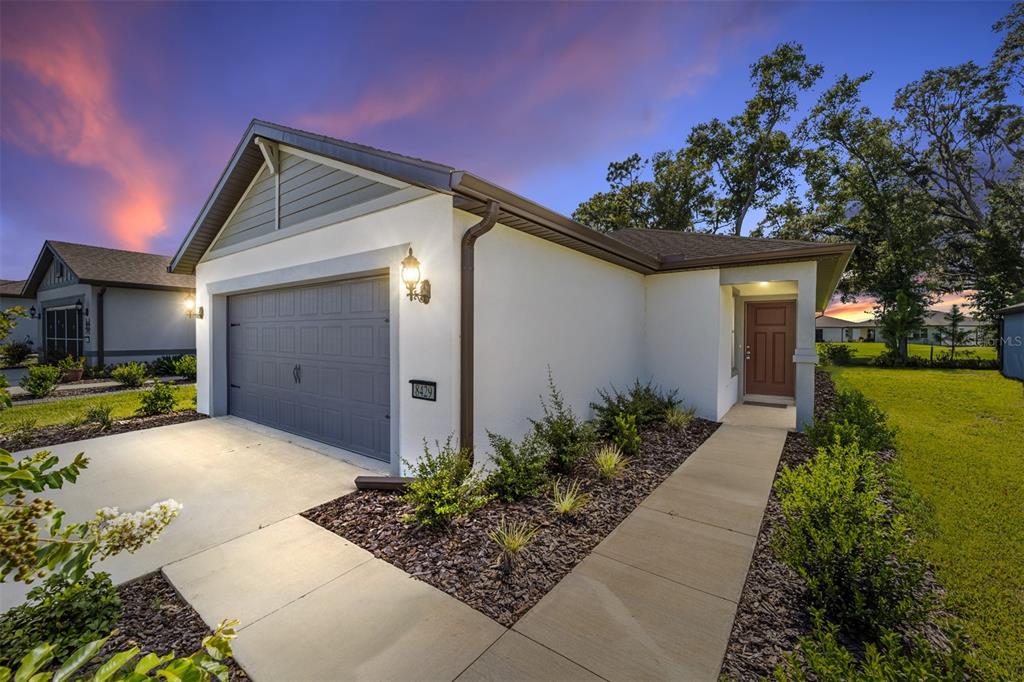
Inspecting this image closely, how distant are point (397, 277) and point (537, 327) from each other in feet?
6.35

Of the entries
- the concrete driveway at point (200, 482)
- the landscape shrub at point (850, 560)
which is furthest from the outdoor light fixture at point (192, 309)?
the landscape shrub at point (850, 560)

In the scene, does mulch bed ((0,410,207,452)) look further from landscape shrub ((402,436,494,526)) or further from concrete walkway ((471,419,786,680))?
concrete walkway ((471,419,786,680))

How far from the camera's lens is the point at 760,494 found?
4.51m

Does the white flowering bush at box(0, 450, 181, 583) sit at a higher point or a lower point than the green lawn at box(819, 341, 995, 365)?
higher

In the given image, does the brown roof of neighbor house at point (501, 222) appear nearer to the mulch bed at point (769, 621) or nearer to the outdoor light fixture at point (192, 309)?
the outdoor light fixture at point (192, 309)

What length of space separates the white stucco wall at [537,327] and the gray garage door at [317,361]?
145cm

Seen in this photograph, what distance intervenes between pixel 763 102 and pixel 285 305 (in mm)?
24122

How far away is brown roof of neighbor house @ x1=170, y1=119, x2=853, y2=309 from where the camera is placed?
4121 mm

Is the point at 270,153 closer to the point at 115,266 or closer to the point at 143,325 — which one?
the point at 143,325

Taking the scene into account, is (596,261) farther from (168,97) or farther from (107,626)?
Answer: (168,97)

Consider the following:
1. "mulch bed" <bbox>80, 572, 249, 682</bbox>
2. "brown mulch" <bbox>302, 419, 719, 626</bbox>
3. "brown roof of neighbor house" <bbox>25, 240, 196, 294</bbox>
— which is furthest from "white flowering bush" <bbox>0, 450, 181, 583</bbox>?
"brown roof of neighbor house" <bbox>25, 240, 196, 294</bbox>

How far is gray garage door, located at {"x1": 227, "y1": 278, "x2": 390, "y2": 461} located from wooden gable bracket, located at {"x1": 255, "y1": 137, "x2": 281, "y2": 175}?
1885 millimetres

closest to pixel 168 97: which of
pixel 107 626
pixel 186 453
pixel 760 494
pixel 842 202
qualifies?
pixel 186 453

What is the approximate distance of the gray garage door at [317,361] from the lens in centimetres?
554
